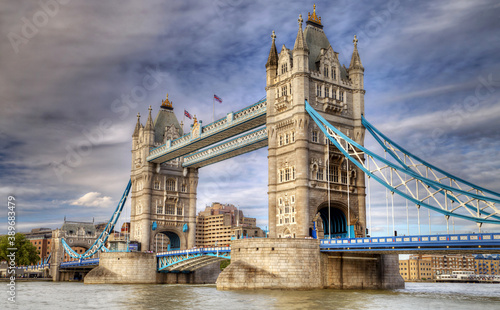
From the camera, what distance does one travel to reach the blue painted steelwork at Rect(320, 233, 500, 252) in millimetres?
38162

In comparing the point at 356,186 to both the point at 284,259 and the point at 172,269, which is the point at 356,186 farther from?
the point at 172,269

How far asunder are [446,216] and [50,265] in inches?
3625

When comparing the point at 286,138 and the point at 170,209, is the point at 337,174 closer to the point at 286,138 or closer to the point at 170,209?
the point at 286,138

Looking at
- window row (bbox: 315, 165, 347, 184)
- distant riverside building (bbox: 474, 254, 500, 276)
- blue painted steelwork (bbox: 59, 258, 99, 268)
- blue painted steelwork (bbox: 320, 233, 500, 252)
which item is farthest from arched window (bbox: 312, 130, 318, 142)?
distant riverside building (bbox: 474, 254, 500, 276)

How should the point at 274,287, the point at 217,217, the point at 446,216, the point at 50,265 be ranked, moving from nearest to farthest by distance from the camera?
the point at 446,216, the point at 274,287, the point at 50,265, the point at 217,217

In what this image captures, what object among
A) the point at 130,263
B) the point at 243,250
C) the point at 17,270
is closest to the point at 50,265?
the point at 17,270

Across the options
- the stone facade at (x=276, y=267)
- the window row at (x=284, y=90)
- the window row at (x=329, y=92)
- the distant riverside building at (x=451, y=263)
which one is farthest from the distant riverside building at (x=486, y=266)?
the stone facade at (x=276, y=267)

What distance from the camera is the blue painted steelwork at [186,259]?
65.6 metres

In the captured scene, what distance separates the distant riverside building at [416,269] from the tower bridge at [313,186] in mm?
113009

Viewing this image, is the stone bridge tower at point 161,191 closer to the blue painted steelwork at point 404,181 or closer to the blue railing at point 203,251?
the blue railing at point 203,251

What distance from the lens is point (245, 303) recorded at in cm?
3497

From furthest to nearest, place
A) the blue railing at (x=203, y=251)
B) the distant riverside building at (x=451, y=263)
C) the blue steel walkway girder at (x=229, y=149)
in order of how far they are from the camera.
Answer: the distant riverside building at (x=451, y=263) < the blue steel walkway girder at (x=229, y=149) < the blue railing at (x=203, y=251)

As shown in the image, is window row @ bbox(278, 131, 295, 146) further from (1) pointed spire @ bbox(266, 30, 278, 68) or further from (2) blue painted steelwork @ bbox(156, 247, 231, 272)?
(2) blue painted steelwork @ bbox(156, 247, 231, 272)

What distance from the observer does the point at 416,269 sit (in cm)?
17138
